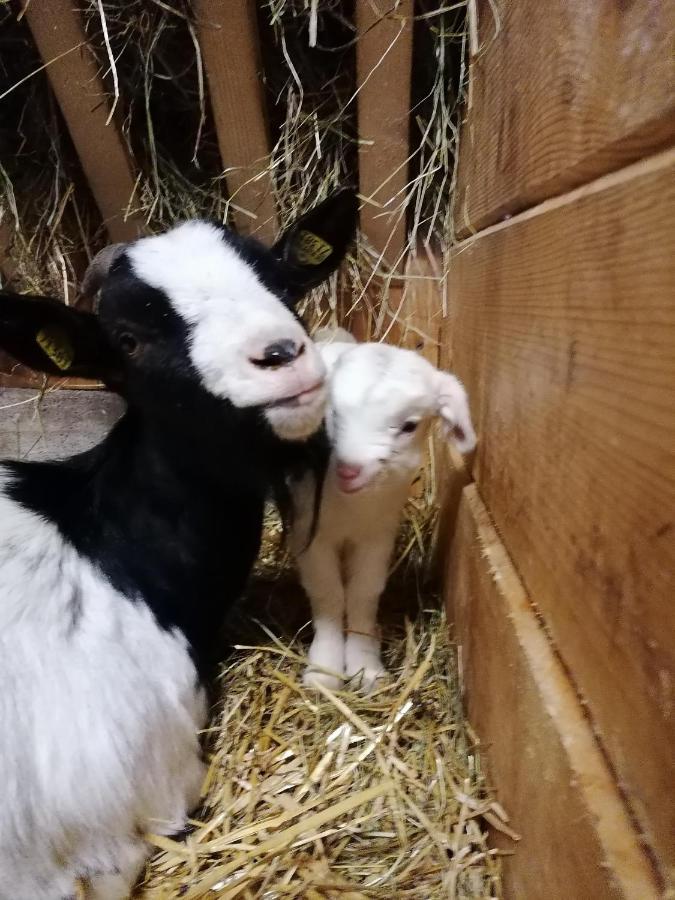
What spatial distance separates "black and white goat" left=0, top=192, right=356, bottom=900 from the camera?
1.28 metres

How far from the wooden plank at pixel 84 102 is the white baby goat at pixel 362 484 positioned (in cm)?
81

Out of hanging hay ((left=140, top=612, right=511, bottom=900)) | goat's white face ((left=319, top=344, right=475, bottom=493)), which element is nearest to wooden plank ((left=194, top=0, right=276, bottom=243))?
goat's white face ((left=319, top=344, right=475, bottom=493))

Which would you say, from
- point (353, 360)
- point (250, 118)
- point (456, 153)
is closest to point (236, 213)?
point (250, 118)

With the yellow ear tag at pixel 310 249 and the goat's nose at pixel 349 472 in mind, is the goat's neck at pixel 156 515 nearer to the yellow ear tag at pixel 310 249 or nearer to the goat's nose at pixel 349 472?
the goat's nose at pixel 349 472

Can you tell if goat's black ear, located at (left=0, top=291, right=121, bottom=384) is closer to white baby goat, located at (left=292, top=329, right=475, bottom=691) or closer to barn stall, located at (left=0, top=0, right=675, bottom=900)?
white baby goat, located at (left=292, top=329, right=475, bottom=691)

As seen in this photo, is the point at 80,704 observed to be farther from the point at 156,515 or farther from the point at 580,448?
the point at 580,448

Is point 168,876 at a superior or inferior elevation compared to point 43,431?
inferior

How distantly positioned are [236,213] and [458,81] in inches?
30.8

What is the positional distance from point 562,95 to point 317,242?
30.2 inches

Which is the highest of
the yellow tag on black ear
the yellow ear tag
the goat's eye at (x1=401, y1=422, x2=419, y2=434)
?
the yellow ear tag

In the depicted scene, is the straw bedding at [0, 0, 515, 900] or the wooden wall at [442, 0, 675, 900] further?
the straw bedding at [0, 0, 515, 900]

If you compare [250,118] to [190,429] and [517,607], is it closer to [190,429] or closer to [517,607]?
[190,429]

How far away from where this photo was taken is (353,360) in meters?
1.59

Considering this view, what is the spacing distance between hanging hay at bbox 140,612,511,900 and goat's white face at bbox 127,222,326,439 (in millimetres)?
852
